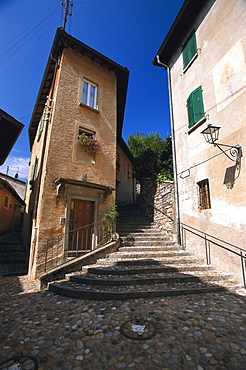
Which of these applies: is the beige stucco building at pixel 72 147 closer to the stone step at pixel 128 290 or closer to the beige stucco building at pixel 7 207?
the stone step at pixel 128 290

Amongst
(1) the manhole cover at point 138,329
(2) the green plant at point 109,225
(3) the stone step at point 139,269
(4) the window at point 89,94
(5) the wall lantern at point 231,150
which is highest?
(4) the window at point 89,94

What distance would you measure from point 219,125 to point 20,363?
7.21 meters

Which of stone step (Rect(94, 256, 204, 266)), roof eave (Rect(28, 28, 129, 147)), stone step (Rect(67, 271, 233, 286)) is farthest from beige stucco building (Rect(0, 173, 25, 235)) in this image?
stone step (Rect(67, 271, 233, 286))

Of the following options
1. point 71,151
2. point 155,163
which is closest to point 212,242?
point 71,151

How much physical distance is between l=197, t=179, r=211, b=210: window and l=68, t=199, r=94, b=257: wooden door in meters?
4.22

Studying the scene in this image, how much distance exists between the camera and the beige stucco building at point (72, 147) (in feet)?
21.5

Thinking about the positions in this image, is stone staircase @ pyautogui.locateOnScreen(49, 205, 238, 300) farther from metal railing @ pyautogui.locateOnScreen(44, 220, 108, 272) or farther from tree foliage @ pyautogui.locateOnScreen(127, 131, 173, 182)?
tree foliage @ pyautogui.locateOnScreen(127, 131, 173, 182)

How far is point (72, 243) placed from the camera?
6.82 metres

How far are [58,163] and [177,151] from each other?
523 cm

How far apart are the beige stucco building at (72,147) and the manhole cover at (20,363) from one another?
3862 millimetres

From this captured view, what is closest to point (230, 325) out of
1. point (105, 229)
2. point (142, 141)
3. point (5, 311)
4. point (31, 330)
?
point (31, 330)

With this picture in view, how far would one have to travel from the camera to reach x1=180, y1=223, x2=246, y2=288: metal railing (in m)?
4.93

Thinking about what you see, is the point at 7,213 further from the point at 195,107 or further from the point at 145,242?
the point at 195,107

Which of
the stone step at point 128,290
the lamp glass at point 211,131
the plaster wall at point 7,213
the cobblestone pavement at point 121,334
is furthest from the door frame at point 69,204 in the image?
the plaster wall at point 7,213
